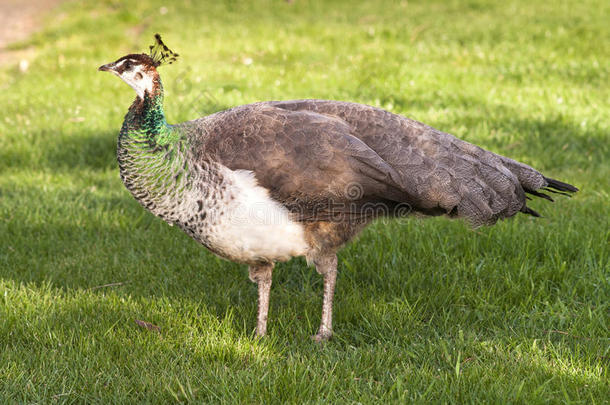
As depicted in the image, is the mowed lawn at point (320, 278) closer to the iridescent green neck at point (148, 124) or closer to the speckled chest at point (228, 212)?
the speckled chest at point (228, 212)

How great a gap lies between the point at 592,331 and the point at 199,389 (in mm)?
2241

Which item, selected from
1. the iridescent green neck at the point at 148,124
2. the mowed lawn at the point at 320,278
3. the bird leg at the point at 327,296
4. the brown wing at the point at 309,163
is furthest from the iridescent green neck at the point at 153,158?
the bird leg at the point at 327,296

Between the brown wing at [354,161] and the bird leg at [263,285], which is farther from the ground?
the brown wing at [354,161]

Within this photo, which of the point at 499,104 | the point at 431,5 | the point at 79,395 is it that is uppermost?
the point at 431,5

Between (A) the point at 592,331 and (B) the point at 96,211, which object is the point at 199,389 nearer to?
(A) the point at 592,331

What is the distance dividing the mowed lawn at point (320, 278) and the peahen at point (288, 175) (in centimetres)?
54

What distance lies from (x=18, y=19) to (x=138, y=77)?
1356cm

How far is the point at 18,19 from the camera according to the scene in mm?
15375

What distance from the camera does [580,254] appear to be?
4.53 meters

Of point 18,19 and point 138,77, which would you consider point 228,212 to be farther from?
point 18,19

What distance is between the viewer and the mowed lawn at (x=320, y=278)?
332 centimetres

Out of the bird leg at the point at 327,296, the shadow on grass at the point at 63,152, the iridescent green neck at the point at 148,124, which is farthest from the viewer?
the shadow on grass at the point at 63,152

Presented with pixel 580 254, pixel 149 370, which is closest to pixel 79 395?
pixel 149 370

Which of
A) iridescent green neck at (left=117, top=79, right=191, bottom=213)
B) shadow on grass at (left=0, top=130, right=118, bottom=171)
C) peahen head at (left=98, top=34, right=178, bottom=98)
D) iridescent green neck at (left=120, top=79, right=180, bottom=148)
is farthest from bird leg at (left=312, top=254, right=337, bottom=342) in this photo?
shadow on grass at (left=0, top=130, right=118, bottom=171)
